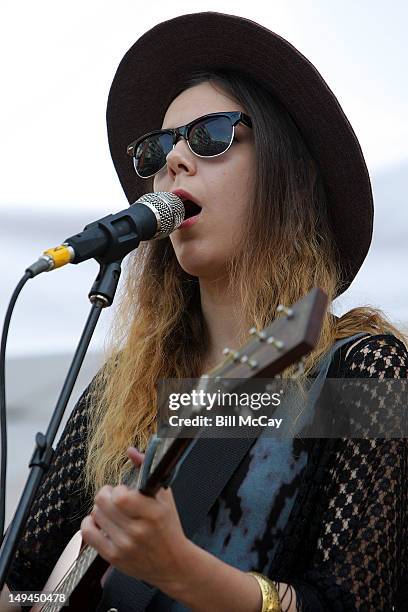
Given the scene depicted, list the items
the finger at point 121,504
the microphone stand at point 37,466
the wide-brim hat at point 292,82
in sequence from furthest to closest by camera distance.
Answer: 1. the wide-brim hat at point 292,82
2. the microphone stand at point 37,466
3. the finger at point 121,504

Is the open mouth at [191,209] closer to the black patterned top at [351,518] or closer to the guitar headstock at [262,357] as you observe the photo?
the black patterned top at [351,518]

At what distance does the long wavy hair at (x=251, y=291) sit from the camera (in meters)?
2.04

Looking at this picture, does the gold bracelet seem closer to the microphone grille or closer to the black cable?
the black cable

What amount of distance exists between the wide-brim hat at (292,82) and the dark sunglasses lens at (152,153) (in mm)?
208

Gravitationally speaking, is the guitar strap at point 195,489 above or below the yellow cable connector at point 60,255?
below

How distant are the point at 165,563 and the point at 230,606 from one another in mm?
188

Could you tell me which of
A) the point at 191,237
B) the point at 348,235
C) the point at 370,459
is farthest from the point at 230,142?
the point at 370,459

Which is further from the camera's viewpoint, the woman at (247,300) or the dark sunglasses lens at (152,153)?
the dark sunglasses lens at (152,153)

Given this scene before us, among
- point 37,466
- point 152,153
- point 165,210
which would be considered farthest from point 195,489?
point 152,153

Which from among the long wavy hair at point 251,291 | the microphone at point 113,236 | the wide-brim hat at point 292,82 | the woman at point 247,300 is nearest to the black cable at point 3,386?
the microphone at point 113,236

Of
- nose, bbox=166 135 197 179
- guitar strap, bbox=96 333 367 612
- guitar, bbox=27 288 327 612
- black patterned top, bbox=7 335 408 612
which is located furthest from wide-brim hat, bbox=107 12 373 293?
guitar, bbox=27 288 327 612

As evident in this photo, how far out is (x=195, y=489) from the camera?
5.87ft

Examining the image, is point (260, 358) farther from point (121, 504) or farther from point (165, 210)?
point (165, 210)

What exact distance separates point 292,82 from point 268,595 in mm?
1164
